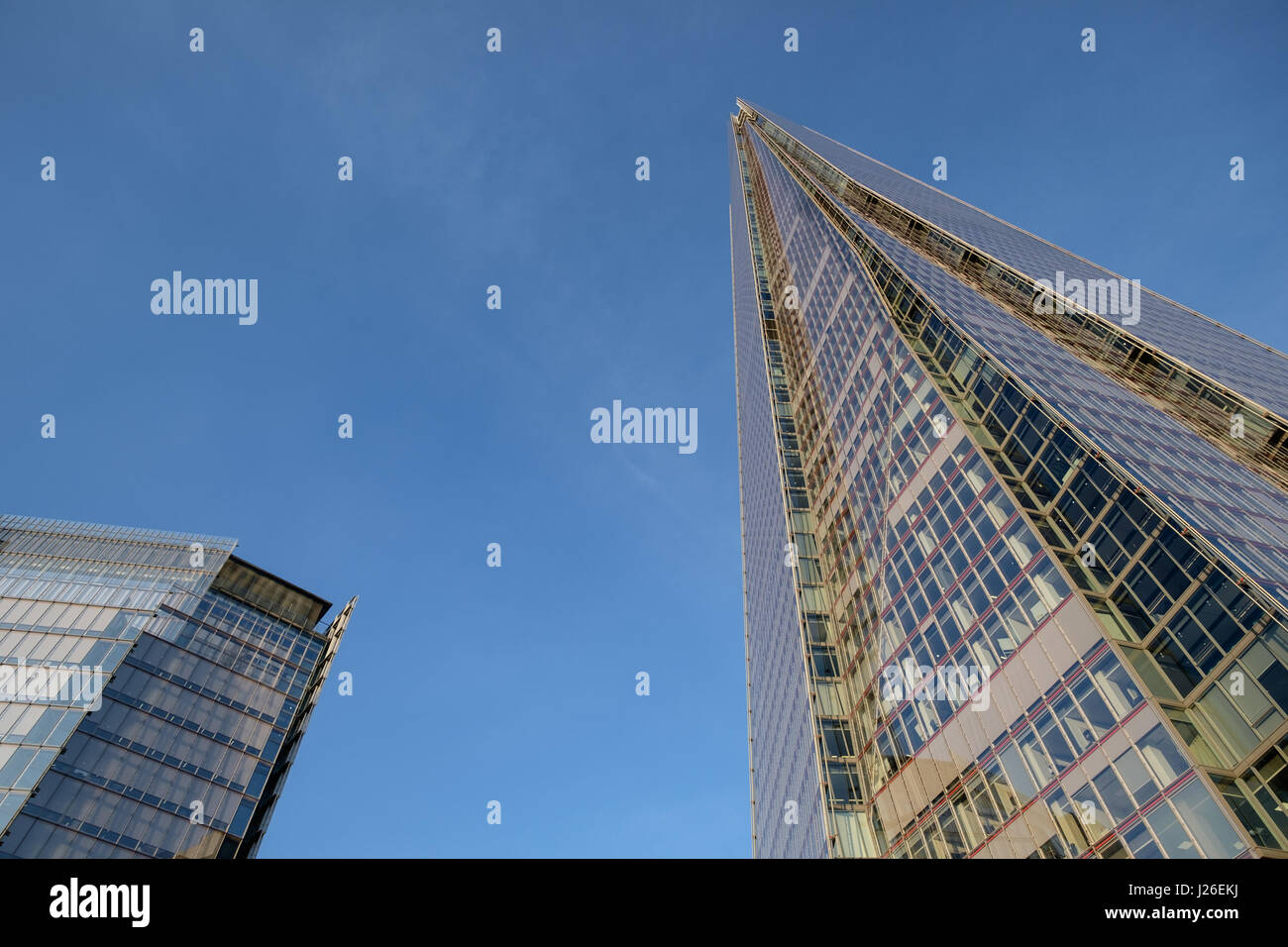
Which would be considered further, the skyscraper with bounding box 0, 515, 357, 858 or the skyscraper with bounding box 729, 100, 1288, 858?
the skyscraper with bounding box 0, 515, 357, 858

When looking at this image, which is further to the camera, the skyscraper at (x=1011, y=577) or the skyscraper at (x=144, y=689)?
the skyscraper at (x=144, y=689)

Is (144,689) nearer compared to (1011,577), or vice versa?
(1011,577)

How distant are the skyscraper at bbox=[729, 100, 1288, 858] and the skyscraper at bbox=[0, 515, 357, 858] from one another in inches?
1579

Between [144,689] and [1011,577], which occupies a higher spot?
[1011,577]

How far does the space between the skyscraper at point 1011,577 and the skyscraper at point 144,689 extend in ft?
132

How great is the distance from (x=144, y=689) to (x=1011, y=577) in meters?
55.6

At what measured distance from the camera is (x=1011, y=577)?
41094 mm

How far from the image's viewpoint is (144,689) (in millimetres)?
55531

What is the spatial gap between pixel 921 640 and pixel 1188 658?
17.0 metres

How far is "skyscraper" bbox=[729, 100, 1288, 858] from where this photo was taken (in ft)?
97.7

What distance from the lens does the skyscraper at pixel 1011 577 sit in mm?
29781
